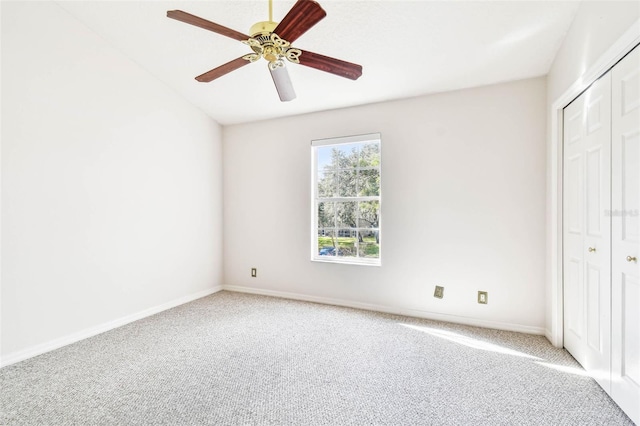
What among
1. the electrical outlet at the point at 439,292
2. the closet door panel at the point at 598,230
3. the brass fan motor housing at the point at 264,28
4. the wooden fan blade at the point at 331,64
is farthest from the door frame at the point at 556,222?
the brass fan motor housing at the point at 264,28

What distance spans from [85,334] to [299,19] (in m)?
3.18

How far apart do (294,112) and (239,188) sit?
52.8 inches

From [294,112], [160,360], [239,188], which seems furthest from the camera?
[239,188]

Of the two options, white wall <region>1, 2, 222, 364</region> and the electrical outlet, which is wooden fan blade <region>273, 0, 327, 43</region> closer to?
white wall <region>1, 2, 222, 364</region>

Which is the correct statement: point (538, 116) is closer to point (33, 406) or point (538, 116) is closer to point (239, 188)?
point (239, 188)

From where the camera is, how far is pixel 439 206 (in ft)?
10.2

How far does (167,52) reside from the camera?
2967mm

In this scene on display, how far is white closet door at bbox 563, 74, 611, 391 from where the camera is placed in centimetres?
184

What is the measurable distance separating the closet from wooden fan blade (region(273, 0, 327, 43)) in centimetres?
170

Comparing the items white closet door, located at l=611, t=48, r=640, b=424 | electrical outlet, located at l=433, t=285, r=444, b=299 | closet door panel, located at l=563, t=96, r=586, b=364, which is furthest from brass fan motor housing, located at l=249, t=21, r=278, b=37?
electrical outlet, located at l=433, t=285, r=444, b=299

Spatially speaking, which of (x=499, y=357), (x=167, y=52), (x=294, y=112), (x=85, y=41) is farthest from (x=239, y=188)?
(x=499, y=357)

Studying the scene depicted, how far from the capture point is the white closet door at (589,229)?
1844 millimetres

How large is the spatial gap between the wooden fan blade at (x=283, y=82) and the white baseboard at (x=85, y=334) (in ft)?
9.04

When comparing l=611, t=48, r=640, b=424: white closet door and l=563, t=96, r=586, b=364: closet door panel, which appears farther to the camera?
l=563, t=96, r=586, b=364: closet door panel
